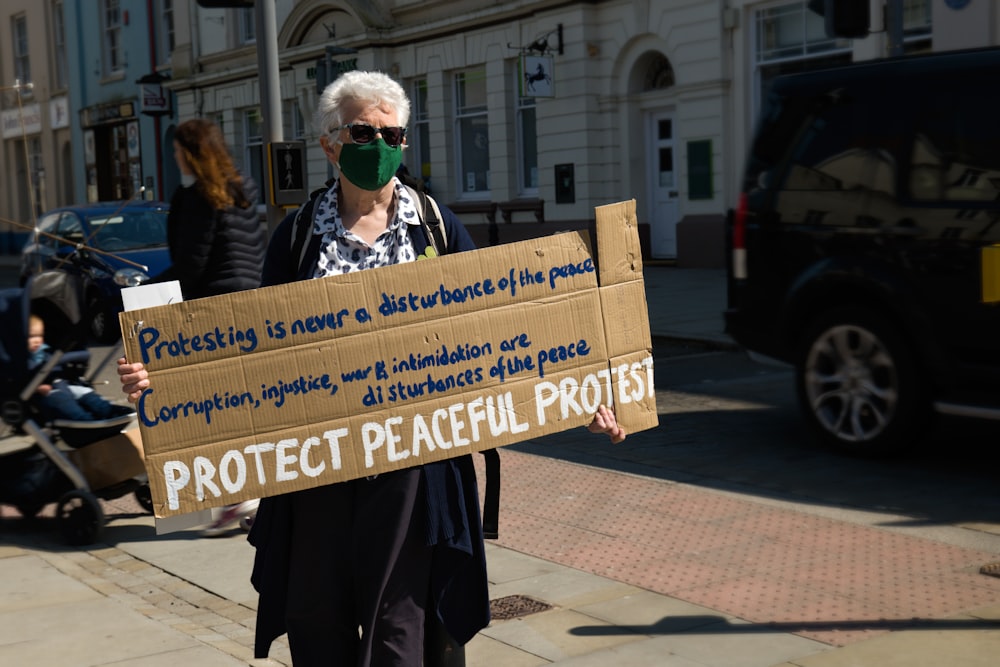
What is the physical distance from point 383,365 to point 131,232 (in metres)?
13.1

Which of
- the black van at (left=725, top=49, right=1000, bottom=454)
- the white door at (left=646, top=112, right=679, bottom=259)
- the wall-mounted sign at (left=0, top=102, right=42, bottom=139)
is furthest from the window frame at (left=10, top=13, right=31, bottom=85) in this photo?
the black van at (left=725, top=49, right=1000, bottom=454)

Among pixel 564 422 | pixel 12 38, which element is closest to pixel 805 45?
pixel 564 422

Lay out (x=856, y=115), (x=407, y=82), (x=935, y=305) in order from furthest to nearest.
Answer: (x=407, y=82)
(x=856, y=115)
(x=935, y=305)

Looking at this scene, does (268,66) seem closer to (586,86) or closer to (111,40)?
(586,86)

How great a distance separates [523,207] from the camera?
2409 cm

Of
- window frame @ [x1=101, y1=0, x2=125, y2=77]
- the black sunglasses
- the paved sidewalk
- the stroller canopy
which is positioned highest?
window frame @ [x1=101, y1=0, x2=125, y2=77]

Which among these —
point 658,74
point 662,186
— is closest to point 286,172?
point 662,186

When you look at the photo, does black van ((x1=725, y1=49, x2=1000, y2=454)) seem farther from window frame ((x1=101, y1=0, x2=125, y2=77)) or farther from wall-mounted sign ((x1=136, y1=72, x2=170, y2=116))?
window frame ((x1=101, y1=0, x2=125, y2=77))

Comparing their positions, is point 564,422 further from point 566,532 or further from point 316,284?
point 566,532

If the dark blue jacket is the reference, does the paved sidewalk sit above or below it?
below

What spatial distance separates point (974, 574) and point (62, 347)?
13.7 ft

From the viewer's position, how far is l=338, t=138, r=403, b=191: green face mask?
3.01m

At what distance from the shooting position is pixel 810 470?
710 cm

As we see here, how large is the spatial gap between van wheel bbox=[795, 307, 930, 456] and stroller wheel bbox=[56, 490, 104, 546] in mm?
4071
